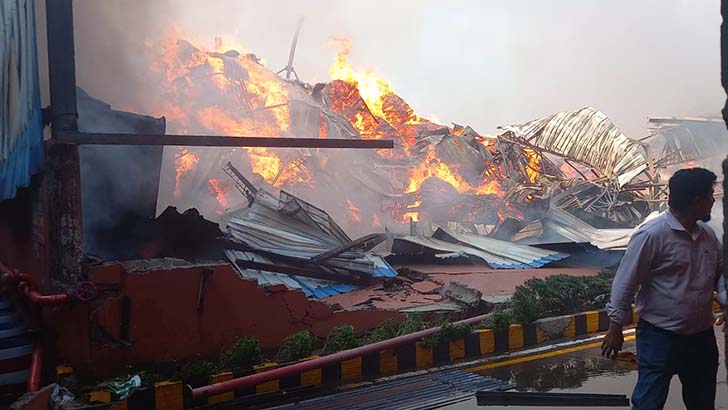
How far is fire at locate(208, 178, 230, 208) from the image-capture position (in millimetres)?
15000

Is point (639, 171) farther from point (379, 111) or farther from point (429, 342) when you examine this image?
point (429, 342)

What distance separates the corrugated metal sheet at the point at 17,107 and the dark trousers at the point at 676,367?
15.3 feet

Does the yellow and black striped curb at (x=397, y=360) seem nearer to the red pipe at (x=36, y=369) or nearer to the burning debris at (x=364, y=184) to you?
the red pipe at (x=36, y=369)

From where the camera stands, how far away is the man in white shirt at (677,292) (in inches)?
117

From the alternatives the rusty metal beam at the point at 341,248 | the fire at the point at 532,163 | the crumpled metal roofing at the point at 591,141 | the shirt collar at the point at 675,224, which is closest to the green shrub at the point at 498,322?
the rusty metal beam at the point at 341,248

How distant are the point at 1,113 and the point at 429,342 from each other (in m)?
4.25

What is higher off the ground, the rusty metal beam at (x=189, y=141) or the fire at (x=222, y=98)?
the fire at (x=222, y=98)

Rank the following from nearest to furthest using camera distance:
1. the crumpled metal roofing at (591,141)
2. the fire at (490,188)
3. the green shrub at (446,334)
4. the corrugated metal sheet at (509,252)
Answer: the green shrub at (446,334) → the corrugated metal sheet at (509,252) → the crumpled metal roofing at (591,141) → the fire at (490,188)

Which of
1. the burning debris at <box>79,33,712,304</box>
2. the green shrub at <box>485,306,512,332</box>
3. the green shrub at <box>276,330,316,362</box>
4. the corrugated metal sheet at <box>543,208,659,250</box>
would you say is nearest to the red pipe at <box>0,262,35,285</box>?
the green shrub at <box>276,330,316,362</box>

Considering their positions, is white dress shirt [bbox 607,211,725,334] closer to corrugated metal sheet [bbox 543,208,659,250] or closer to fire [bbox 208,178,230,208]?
corrugated metal sheet [bbox 543,208,659,250]

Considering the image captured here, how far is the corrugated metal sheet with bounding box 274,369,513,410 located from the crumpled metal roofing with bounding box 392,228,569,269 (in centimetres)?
623

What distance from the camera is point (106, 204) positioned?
7141 mm

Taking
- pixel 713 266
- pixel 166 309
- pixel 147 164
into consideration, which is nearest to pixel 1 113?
pixel 166 309

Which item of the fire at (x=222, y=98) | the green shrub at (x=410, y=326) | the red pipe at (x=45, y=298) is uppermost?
the fire at (x=222, y=98)
